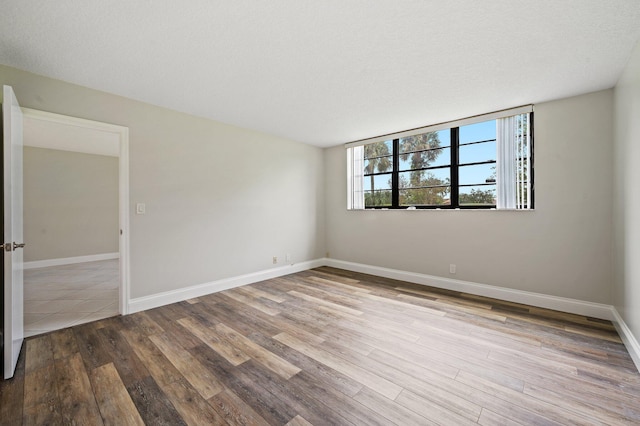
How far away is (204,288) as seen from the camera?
146 inches

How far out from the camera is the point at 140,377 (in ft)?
6.25

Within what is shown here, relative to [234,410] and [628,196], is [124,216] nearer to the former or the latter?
[234,410]

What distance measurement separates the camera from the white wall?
287cm

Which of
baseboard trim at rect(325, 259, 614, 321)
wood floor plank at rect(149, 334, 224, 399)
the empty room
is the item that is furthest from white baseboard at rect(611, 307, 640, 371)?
wood floor plank at rect(149, 334, 224, 399)

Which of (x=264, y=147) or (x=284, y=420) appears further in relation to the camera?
(x=264, y=147)

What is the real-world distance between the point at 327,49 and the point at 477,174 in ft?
9.24

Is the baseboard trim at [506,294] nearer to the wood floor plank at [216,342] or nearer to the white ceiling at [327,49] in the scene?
the white ceiling at [327,49]

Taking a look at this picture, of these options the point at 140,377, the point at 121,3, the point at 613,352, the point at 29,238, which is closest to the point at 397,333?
the point at 613,352

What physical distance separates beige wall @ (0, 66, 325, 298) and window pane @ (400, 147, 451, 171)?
1959 mm

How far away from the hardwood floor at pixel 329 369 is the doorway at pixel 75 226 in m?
0.80

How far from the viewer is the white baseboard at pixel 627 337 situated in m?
2.02

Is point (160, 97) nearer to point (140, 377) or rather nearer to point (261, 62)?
point (261, 62)

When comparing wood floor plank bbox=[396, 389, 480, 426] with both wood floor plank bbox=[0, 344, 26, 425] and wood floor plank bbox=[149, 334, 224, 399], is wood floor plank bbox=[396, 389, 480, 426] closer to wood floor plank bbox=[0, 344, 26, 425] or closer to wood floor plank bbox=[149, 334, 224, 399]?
wood floor plank bbox=[149, 334, 224, 399]

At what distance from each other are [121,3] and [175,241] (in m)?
2.57
